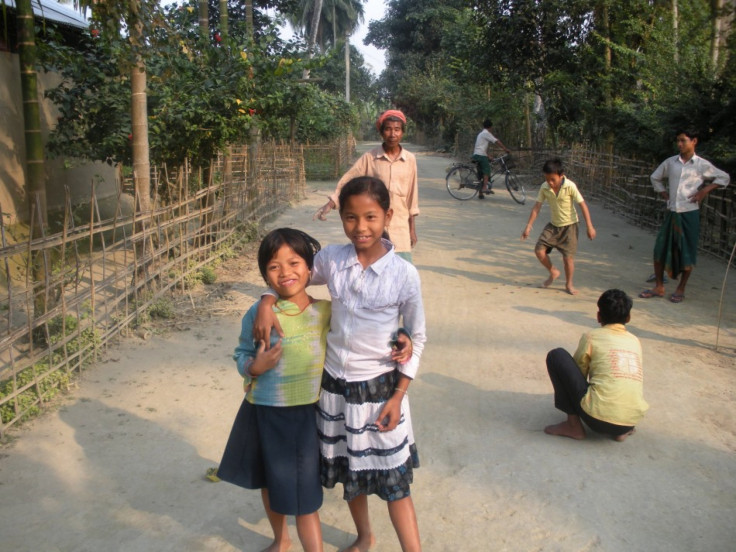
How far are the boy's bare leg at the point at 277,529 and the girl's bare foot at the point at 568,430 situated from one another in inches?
61.6

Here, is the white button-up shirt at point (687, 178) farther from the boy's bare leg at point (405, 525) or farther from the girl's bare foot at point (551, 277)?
the boy's bare leg at point (405, 525)

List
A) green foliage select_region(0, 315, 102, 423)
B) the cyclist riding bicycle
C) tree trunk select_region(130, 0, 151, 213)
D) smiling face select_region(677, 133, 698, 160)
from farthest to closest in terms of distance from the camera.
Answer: the cyclist riding bicycle
smiling face select_region(677, 133, 698, 160)
tree trunk select_region(130, 0, 151, 213)
green foliage select_region(0, 315, 102, 423)

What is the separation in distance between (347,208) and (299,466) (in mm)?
874

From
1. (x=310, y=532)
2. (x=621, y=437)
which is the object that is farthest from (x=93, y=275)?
(x=621, y=437)

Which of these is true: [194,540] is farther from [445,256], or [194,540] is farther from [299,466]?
[445,256]

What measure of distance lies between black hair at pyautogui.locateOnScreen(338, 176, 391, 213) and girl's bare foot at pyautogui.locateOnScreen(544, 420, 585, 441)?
1833mm

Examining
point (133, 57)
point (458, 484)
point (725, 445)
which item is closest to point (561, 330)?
point (725, 445)

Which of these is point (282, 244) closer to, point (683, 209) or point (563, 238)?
point (563, 238)

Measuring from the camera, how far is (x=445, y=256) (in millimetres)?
7906

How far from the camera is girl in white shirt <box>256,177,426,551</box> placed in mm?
2078

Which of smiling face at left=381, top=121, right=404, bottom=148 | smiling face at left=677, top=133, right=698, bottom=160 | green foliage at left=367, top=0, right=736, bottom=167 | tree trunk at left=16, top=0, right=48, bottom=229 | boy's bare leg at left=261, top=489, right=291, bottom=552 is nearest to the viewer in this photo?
boy's bare leg at left=261, top=489, right=291, bottom=552

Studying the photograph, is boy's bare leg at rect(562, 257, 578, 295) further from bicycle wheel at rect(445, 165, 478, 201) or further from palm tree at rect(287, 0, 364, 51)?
palm tree at rect(287, 0, 364, 51)

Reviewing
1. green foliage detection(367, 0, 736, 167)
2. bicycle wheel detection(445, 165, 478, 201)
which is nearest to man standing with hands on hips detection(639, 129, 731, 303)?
green foliage detection(367, 0, 736, 167)

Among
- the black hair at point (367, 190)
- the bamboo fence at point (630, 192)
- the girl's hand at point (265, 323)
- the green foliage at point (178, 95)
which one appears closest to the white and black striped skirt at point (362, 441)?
the girl's hand at point (265, 323)
